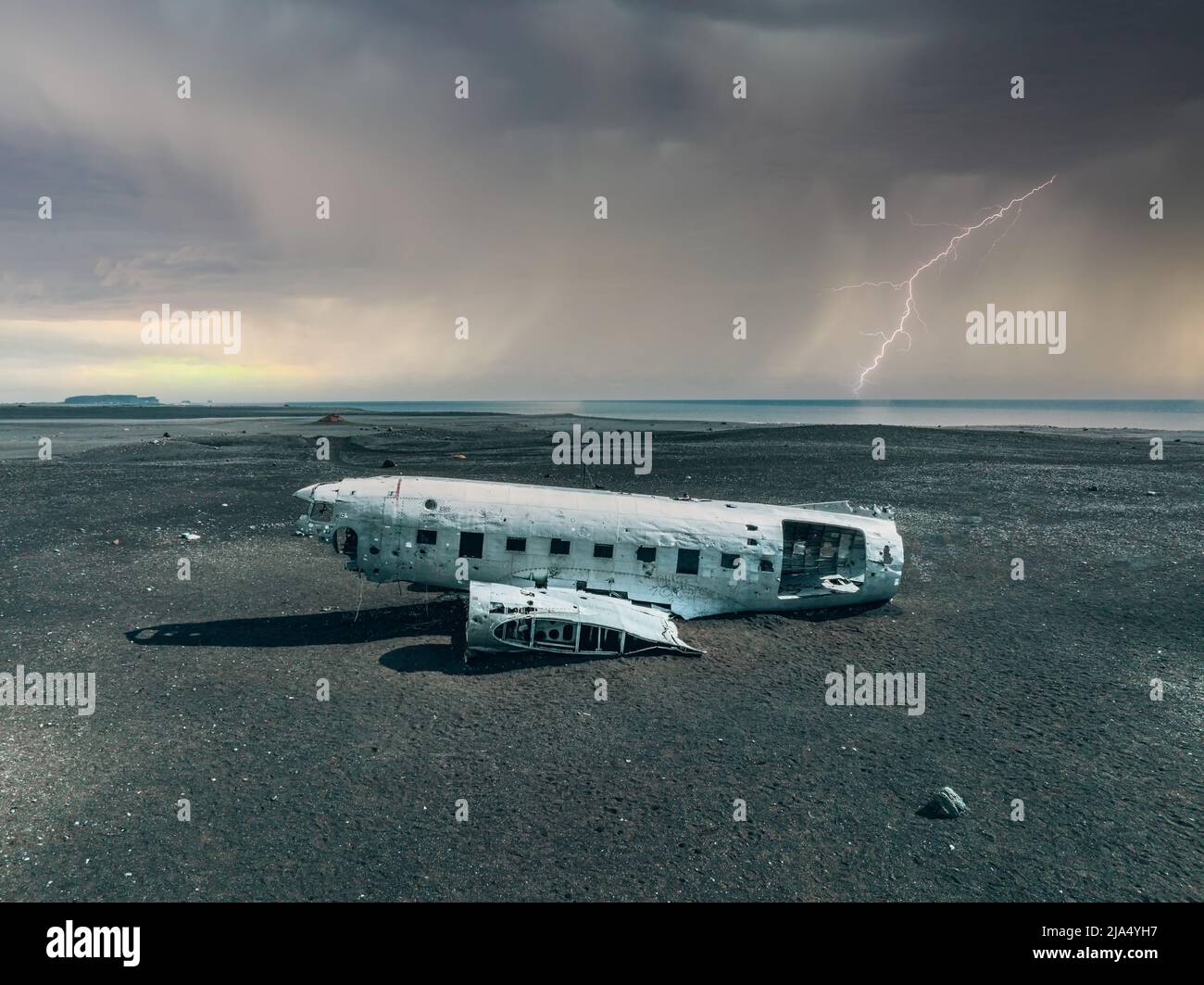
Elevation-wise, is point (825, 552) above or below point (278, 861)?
above

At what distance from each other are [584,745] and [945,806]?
721 cm

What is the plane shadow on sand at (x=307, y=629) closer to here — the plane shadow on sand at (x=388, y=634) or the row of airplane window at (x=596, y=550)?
the plane shadow on sand at (x=388, y=634)

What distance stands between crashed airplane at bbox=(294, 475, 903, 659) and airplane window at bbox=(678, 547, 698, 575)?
0.03 m

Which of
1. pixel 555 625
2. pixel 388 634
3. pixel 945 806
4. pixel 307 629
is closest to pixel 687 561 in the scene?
pixel 555 625

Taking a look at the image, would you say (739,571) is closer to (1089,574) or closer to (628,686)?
(628,686)

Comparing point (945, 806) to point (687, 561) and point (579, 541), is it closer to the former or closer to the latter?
point (687, 561)

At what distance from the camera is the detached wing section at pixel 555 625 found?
58.1 feet

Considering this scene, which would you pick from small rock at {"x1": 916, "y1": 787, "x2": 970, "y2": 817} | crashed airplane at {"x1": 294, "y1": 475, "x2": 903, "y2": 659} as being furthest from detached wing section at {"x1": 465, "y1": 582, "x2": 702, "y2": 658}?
small rock at {"x1": 916, "y1": 787, "x2": 970, "y2": 817}

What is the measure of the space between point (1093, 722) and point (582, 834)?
1312 cm

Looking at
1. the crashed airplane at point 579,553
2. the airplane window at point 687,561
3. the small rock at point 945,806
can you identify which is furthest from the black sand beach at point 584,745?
the airplane window at point 687,561

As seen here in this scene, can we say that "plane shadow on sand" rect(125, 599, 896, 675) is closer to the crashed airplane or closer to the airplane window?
the crashed airplane

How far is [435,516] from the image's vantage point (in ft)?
64.6

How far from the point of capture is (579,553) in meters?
20.2

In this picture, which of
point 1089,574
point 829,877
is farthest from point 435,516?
point 1089,574
